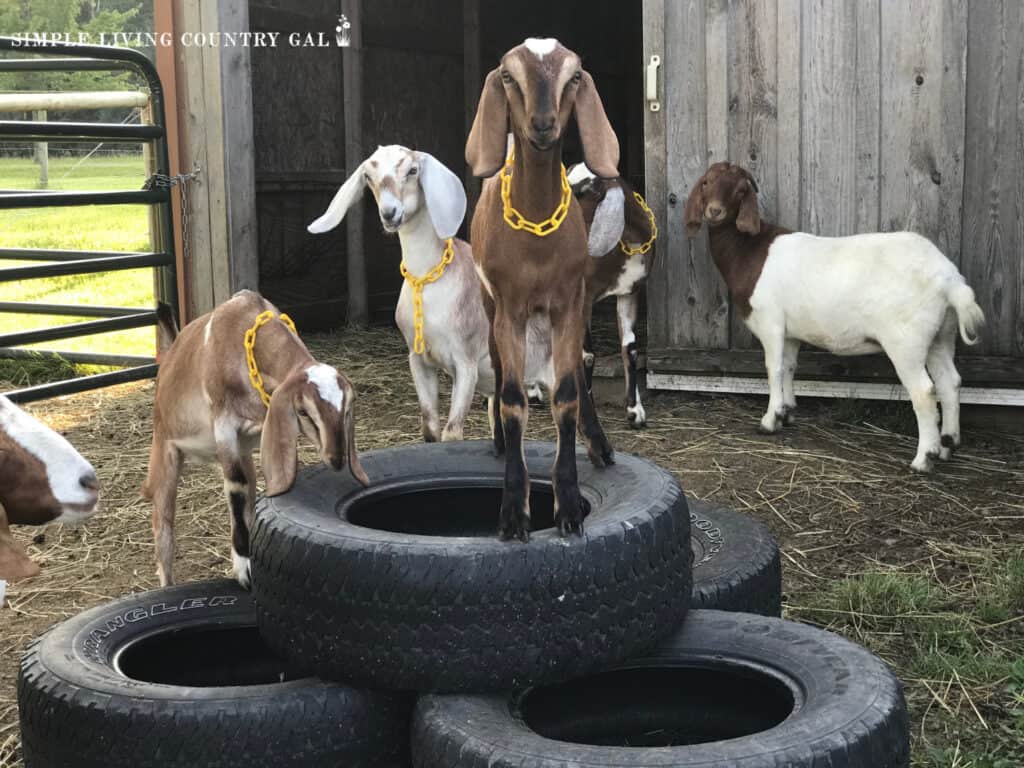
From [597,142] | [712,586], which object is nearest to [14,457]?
[597,142]

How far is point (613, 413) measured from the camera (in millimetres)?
6910

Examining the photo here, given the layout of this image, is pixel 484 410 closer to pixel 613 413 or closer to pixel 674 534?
pixel 613 413

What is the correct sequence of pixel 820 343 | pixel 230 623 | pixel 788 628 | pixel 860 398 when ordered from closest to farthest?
1. pixel 788 628
2. pixel 230 623
3. pixel 820 343
4. pixel 860 398

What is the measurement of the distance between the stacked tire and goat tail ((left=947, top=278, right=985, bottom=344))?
3013 mm

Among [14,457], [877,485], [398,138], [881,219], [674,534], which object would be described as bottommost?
[877,485]

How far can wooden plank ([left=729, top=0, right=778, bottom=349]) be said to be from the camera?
6531 millimetres

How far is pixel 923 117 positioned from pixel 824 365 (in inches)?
54.1

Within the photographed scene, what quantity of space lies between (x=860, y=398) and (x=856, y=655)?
13.3 ft

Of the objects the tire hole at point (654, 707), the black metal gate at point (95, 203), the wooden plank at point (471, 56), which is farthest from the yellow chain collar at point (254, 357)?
the wooden plank at point (471, 56)

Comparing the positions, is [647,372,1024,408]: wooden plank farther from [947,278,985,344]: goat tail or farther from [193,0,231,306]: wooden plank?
[193,0,231,306]: wooden plank

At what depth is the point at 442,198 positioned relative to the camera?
189 inches

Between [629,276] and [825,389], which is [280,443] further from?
[825,389]

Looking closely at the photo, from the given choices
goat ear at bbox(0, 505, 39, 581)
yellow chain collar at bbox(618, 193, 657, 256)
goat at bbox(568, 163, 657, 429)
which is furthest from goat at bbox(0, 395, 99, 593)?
yellow chain collar at bbox(618, 193, 657, 256)

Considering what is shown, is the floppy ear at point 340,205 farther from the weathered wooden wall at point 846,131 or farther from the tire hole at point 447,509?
the weathered wooden wall at point 846,131
